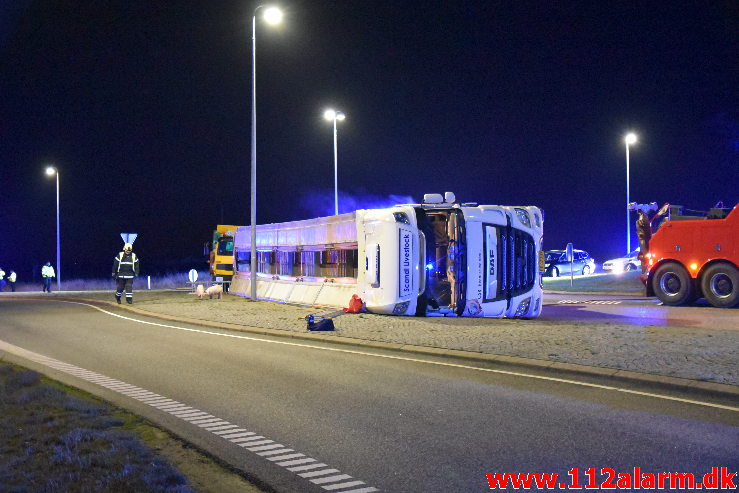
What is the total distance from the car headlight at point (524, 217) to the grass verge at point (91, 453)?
36.6 feet

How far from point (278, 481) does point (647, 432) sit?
11.1 feet

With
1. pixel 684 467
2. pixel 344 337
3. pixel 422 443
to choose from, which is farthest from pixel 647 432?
pixel 344 337

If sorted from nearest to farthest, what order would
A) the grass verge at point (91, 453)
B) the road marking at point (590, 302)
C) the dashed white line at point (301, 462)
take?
the grass verge at point (91, 453) < the dashed white line at point (301, 462) < the road marking at point (590, 302)

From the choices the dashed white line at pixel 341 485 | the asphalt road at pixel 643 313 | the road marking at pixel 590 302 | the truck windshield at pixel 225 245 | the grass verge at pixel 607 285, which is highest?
the truck windshield at pixel 225 245

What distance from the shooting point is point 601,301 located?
74.7 ft

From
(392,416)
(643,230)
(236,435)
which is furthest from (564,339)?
(643,230)

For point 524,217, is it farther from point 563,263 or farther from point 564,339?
point 563,263

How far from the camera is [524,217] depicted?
16609 millimetres

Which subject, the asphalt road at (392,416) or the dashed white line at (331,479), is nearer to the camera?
the dashed white line at (331,479)

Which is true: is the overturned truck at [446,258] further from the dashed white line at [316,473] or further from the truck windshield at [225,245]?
the truck windshield at [225,245]

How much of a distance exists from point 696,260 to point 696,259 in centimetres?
3

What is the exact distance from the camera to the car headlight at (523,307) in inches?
652

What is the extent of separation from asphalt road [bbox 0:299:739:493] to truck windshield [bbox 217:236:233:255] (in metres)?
20.8

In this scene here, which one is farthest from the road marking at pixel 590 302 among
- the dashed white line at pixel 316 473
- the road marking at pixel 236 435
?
the dashed white line at pixel 316 473
